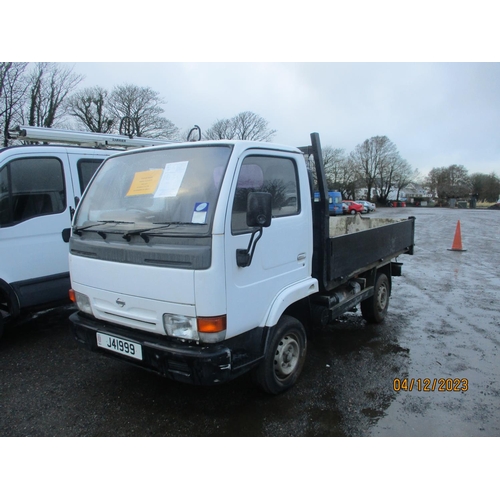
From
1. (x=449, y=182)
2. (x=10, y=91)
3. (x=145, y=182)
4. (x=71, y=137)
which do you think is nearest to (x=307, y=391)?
(x=145, y=182)

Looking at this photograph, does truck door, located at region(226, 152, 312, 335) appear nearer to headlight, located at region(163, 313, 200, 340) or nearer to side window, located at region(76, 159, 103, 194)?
headlight, located at region(163, 313, 200, 340)

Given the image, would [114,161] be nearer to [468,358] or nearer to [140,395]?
[140,395]

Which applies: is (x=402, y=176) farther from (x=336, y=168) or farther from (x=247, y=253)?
(x=247, y=253)

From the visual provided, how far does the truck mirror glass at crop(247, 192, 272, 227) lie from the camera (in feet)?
8.05

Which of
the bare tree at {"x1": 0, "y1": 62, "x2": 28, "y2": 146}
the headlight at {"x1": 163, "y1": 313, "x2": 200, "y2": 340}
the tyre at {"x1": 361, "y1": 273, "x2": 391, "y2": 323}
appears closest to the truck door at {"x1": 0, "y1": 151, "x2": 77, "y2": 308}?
the headlight at {"x1": 163, "y1": 313, "x2": 200, "y2": 340}

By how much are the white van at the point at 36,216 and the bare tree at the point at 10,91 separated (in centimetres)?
1924

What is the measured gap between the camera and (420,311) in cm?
578

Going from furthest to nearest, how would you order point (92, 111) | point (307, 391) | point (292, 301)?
1. point (92, 111)
2. point (307, 391)
3. point (292, 301)

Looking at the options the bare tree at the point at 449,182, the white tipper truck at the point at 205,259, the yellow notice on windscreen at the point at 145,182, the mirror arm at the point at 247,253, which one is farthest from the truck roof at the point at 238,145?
the bare tree at the point at 449,182

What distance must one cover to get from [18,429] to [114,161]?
240 cm

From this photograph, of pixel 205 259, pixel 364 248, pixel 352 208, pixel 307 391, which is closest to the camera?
pixel 205 259

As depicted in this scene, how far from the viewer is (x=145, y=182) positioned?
294 centimetres
